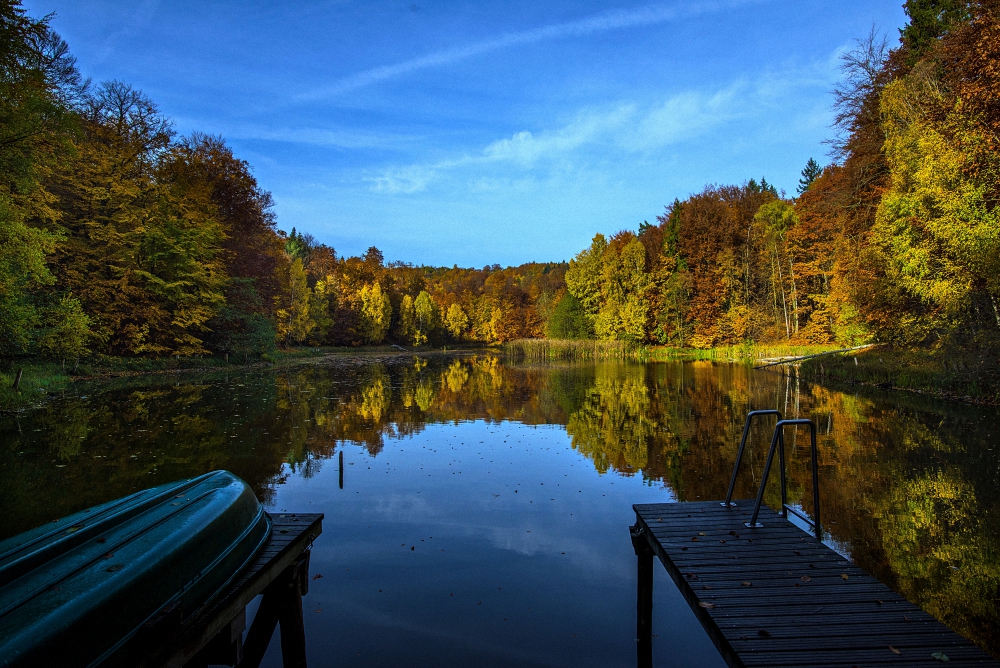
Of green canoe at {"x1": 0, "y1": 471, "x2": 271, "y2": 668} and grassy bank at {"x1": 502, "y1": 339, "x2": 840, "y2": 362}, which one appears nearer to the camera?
green canoe at {"x1": 0, "y1": 471, "x2": 271, "y2": 668}

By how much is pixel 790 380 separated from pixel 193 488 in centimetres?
2483

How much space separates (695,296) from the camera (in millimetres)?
46094

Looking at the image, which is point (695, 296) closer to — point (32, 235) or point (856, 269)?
point (856, 269)

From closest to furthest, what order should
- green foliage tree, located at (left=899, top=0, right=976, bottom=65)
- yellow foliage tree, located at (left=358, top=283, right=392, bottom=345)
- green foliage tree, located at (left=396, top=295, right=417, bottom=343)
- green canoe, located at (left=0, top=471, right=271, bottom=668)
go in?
green canoe, located at (left=0, top=471, right=271, bottom=668) < green foliage tree, located at (left=899, top=0, right=976, bottom=65) < yellow foliage tree, located at (left=358, top=283, right=392, bottom=345) < green foliage tree, located at (left=396, top=295, right=417, bottom=343)

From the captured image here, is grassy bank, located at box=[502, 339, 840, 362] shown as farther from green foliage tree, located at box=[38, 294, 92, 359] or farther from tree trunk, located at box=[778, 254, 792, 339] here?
green foliage tree, located at box=[38, 294, 92, 359]

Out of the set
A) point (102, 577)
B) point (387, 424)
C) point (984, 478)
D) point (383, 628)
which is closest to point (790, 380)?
point (984, 478)

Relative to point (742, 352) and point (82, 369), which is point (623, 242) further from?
point (82, 369)

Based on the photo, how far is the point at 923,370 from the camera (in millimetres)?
17969

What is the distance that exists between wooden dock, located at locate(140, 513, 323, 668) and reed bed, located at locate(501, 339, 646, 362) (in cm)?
3762

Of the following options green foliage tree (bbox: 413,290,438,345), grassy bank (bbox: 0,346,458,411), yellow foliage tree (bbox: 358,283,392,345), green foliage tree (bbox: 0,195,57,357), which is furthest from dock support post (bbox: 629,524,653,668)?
green foliage tree (bbox: 413,290,438,345)

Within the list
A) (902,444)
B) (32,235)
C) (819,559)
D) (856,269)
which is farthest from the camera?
(856,269)

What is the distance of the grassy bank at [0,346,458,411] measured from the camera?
16.3m

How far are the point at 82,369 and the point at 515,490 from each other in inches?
950

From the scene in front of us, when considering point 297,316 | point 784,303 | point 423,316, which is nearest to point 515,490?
point 784,303
